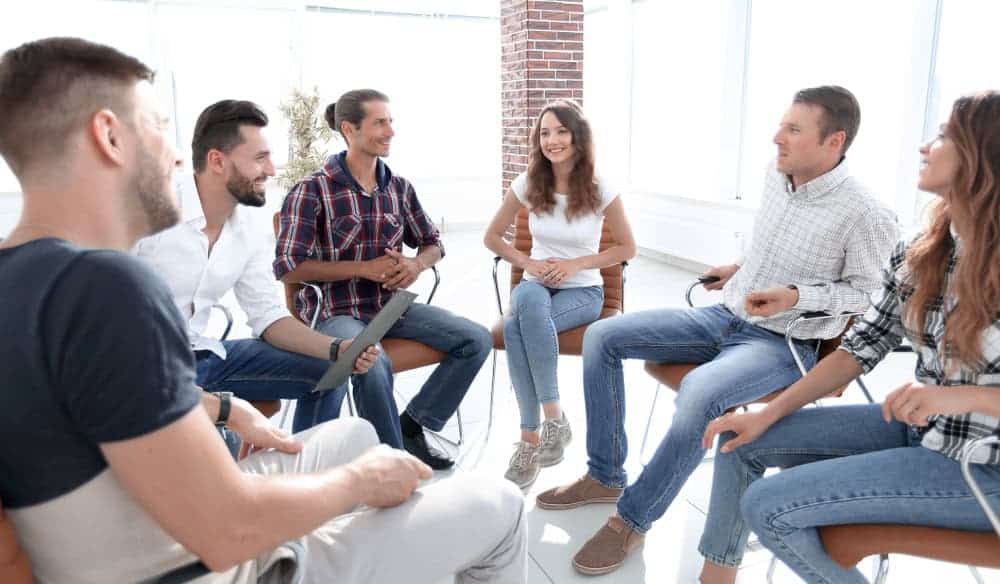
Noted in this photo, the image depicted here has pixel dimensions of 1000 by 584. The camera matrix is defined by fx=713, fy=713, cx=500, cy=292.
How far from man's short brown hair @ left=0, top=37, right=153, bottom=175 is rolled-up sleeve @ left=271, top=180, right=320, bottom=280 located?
1.64m

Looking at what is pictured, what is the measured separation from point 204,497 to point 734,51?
613 centimetres

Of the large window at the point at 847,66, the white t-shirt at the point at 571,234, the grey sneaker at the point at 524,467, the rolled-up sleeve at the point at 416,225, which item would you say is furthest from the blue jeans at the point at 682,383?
the large window at the point at 847,66

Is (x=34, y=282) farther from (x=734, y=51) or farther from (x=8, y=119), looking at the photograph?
(x=734, y=51)

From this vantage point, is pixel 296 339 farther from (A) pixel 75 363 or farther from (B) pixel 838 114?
(B) pixel 838 114

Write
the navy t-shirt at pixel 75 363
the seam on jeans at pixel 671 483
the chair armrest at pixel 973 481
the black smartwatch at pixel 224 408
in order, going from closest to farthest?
the navy t-shirt at pixel 75 363 → the chair armrest at pixel 973 481 → the black smartwatch at pixel 224 408 → the seam on jeans at pixel 671 483

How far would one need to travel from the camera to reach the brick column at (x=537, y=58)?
6074mm


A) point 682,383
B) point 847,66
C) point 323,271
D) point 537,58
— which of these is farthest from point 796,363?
point 537,58

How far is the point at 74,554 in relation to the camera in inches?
36.7

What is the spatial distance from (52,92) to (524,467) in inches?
80.3

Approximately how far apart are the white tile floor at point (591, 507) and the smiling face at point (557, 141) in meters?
1.17

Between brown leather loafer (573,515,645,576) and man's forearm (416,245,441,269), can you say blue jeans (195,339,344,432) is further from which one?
brown leather loafer (573,515,645,576)

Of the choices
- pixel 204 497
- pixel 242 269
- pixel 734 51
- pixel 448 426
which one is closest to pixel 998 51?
pixel 734 51

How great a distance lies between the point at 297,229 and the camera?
2662 mm

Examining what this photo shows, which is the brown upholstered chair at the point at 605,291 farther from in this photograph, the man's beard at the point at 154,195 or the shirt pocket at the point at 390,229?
the man's beard at the point at 154,195
